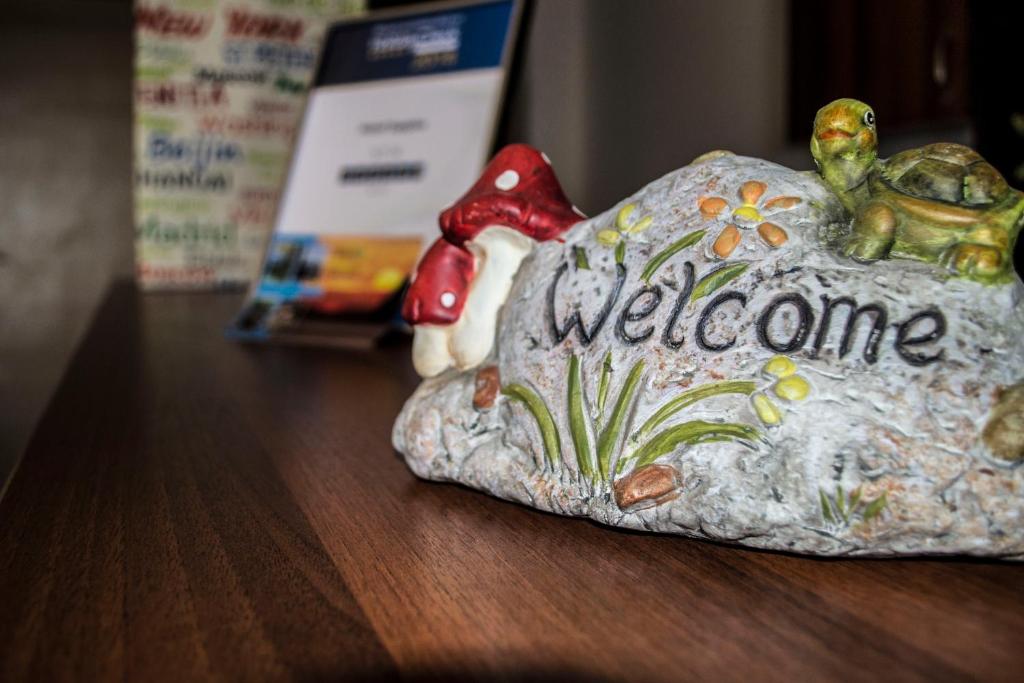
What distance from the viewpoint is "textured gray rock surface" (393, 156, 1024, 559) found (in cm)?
47

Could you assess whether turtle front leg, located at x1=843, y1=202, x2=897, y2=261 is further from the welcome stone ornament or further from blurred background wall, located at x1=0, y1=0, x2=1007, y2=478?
blurred background wall, located at x1=0, y1=0, x2=1007, y2=478

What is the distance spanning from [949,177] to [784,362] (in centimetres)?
12

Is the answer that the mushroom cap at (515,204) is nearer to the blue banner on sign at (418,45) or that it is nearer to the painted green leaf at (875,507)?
the painted green leaf at (875,507)

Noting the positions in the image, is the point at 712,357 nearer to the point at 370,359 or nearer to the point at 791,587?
the point at 791,587

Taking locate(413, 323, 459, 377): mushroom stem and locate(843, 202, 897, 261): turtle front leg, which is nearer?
locate(843, 202, 897, 261): turtle front leg

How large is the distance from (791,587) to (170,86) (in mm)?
1816

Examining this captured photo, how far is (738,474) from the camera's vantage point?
19.6 inches

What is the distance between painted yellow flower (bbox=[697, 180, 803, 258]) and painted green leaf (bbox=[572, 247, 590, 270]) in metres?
0.07

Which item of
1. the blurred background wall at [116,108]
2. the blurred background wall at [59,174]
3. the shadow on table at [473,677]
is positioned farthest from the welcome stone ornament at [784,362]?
the blurred background wall at [59,174]

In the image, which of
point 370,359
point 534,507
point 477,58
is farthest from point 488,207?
point 477,58

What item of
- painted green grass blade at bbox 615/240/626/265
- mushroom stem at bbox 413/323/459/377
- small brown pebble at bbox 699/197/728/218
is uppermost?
small brown pebble at bbox 699/197/728/218

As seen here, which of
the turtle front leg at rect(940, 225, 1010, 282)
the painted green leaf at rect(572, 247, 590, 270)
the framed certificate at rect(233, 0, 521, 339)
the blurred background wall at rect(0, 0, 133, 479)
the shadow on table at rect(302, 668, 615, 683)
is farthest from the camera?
the blurred background wall at rect(0, 0, 133, 479)

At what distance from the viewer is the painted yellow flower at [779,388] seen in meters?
0.49

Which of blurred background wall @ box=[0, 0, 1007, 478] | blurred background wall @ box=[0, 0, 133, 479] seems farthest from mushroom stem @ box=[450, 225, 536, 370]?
blurred background wall @ box=[0, 0, 133, 479]
